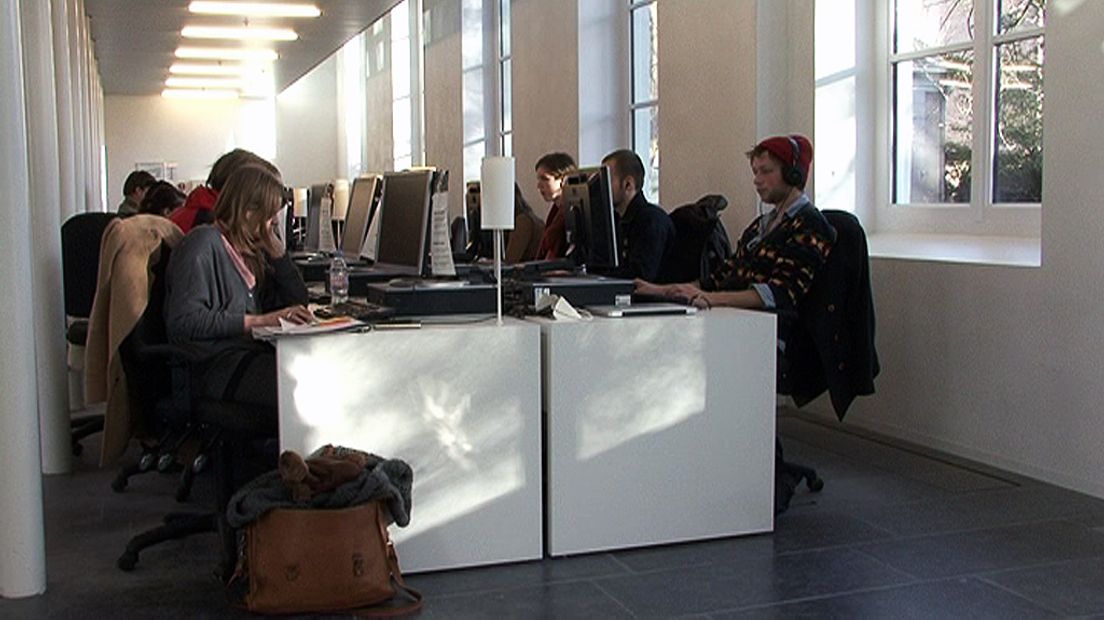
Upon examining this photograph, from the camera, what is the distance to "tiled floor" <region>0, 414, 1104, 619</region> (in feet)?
10.8

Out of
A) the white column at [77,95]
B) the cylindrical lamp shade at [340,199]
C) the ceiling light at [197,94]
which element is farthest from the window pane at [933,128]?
the ceiling light at [197,94]

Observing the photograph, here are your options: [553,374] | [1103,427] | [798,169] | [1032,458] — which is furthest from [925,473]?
[553,374]

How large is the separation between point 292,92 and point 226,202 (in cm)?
1810

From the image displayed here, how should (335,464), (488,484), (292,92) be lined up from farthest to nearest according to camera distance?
1. (292,92)
2. (488,484)
3. (335,464)

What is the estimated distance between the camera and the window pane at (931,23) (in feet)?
18.1

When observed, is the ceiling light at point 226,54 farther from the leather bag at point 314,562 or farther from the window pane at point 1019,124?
the leather bag at point 314,562

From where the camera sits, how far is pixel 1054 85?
178 inches

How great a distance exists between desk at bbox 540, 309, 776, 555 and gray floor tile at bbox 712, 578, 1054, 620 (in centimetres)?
62

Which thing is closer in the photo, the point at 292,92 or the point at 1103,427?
the point at 1103,427

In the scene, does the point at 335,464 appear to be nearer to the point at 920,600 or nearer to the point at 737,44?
the point at 920,600

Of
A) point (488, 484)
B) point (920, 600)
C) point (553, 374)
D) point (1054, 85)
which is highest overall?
point (1054, 85)

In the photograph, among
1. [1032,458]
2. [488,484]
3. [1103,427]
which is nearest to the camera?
[488,484]

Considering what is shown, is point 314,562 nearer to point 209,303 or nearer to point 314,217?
point 209,303

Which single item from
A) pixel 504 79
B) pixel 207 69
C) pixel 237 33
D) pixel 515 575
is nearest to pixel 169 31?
pixel 237 33
